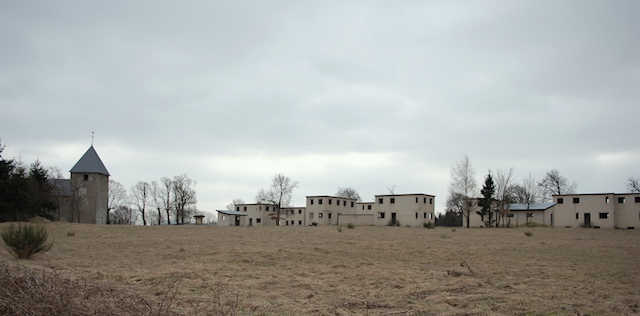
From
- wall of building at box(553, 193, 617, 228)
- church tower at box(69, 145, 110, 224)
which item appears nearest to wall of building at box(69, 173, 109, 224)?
church tower at box(69, 145, 110, 224)

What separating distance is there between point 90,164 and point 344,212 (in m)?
42.0

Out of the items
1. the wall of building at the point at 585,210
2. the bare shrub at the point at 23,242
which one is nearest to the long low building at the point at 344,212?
the wall of building at the point at 585,210

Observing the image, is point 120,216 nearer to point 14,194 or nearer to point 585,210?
point 14,194

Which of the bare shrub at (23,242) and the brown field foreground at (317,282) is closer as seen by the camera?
the brown field foreground at (317,282)

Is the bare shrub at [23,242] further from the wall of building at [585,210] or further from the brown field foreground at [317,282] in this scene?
the wall of building at [585,210]

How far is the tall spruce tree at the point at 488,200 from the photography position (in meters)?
61.7

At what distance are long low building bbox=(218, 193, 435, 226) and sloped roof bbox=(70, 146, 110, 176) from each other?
1143 inches

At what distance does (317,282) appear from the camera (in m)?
10.9

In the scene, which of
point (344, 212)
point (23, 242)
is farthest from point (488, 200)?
point (23, 242)

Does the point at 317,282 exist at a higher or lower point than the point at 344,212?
higher

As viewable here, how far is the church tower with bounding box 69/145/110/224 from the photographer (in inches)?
2126

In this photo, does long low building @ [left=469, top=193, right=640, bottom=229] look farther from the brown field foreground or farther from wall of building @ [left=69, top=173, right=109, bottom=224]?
wall of building @ [left=69, top=173, right=109, bottom=224]

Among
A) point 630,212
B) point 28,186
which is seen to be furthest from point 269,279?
point 630,212

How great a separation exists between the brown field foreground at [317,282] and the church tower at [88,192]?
38978mm
